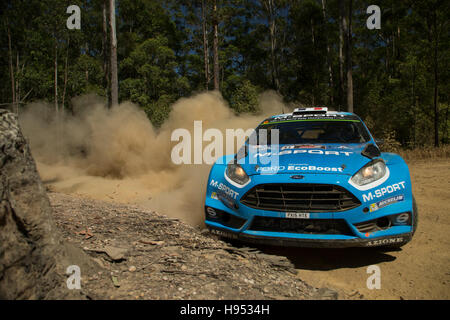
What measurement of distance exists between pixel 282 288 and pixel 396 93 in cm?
2000

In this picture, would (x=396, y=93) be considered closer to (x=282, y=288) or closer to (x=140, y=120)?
(x=140, y=120)

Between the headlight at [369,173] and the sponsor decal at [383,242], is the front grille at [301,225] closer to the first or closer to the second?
the sponsor decal at [383,242]

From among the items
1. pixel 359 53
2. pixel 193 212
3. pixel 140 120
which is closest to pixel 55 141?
pixel 140 120

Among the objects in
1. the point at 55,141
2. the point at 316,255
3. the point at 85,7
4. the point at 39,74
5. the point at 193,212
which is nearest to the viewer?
the point at 316,255

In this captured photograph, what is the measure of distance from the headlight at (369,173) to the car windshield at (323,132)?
101 centimetres

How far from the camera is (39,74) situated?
2720cm

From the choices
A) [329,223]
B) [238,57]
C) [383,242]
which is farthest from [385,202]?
[238,57]

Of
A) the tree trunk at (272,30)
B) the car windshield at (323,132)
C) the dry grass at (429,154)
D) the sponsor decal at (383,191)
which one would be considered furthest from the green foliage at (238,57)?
the sponsor decal at (383,191)

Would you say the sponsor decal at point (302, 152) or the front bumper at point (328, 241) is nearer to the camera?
the front bumper at point (328, 241)

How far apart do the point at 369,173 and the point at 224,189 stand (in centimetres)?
147

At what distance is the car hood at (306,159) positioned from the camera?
3.29m

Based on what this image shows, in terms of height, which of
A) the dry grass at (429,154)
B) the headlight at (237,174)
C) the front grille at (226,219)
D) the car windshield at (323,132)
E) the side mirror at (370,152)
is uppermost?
the car windshield at (323,132)

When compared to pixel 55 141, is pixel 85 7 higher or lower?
higher
